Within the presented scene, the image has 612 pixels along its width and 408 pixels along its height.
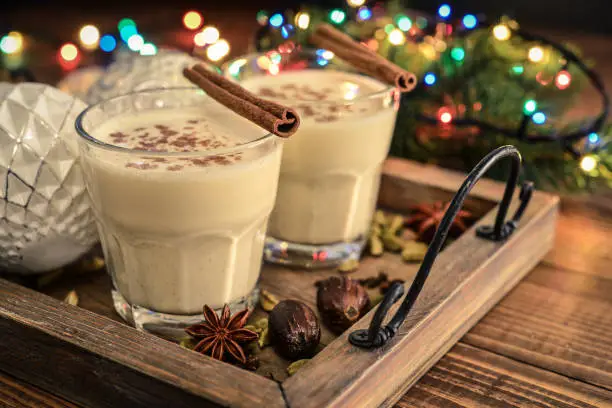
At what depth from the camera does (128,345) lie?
0.83 metres

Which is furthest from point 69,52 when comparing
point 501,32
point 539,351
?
point 539,351

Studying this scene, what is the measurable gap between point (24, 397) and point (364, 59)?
1.98 feet

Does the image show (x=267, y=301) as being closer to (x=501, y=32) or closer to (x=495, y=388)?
(x=495, y=388)

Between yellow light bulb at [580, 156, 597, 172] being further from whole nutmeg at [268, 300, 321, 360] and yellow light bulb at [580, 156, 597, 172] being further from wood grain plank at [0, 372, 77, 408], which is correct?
wood grain plank at [0, 372, 77, 408]

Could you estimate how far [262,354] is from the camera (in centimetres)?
94

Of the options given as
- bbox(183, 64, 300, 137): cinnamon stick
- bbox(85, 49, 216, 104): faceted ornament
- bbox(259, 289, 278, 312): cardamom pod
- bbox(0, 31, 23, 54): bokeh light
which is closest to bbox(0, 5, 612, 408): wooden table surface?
bbox(259, 289, 278, 312): cardamom pod

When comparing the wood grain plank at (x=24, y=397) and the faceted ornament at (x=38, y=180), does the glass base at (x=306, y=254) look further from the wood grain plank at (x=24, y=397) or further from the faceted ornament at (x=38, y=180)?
the wood grain plank at (x=24, y=397)

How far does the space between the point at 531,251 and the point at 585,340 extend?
0.62 ft

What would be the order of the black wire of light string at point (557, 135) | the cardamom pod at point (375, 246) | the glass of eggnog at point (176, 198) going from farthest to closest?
the black wire of light string at point (557, 135) < the cardamom pod at point (375, 246) < the glass of eggnog at point (176, 198)

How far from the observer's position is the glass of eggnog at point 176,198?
864 mm

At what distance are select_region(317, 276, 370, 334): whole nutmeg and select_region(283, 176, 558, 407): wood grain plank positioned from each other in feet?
0.27

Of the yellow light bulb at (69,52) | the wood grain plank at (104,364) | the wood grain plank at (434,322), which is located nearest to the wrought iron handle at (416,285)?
the wood grain plank at (434,322)

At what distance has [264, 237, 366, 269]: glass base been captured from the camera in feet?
3.80

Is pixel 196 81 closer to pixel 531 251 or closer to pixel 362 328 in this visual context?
pixel 362 328
